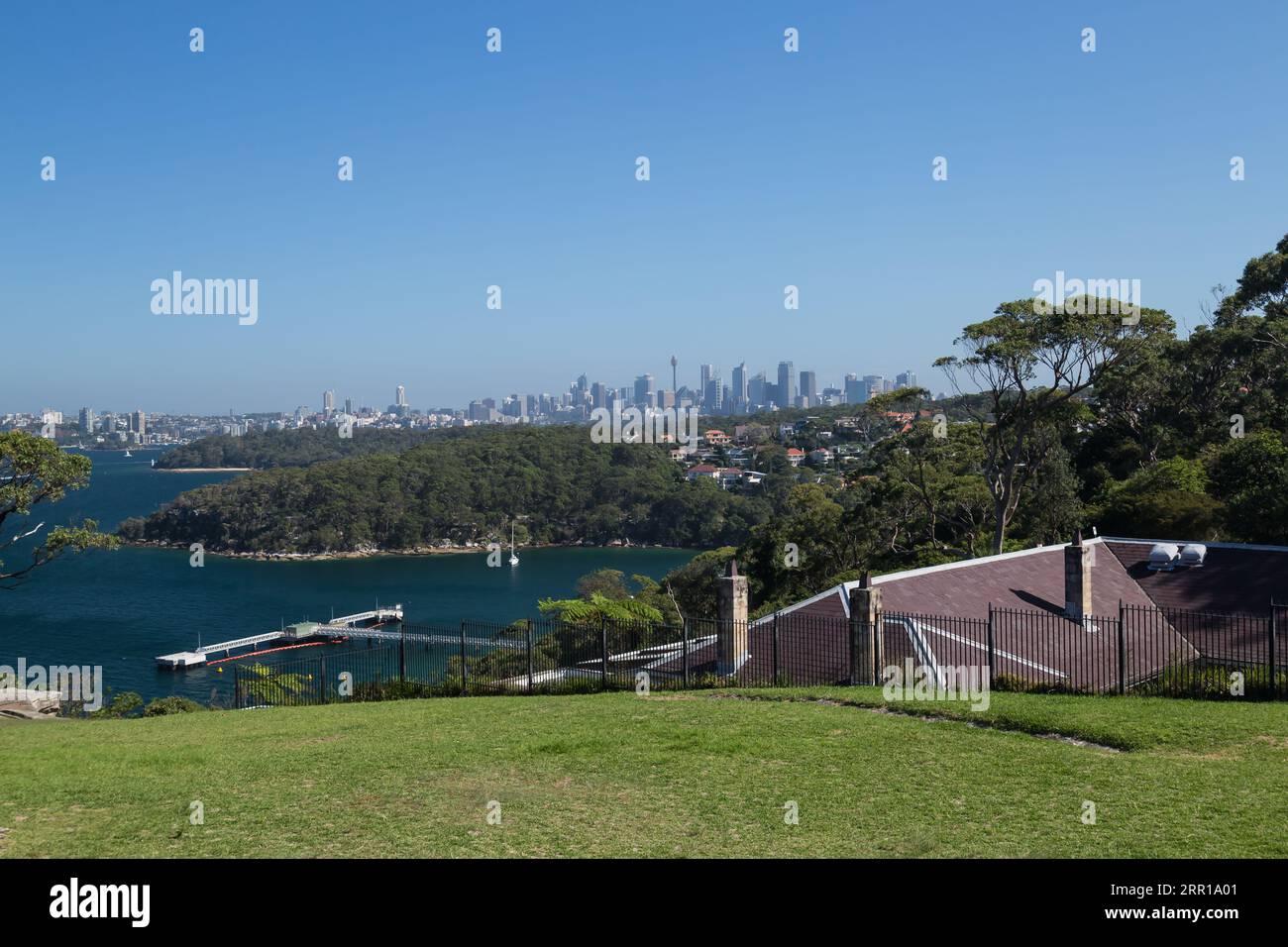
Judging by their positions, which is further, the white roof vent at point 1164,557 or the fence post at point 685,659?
the white roof vent at point 1164,557

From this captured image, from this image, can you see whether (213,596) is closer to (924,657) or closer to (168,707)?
(168,707)

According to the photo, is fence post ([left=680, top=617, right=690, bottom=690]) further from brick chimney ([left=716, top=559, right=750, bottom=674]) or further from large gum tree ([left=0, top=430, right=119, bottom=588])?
large gum tree ([left=0, top=430, right=119, bottom=588])

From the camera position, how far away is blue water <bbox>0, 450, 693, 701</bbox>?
58281 mm

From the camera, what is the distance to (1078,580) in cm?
2128

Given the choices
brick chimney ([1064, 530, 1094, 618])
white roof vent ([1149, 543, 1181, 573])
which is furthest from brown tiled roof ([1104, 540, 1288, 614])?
brick chimney ([1064, 530, 1094, 618])

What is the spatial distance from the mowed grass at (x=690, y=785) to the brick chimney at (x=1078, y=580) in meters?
7.82

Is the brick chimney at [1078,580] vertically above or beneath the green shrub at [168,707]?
above

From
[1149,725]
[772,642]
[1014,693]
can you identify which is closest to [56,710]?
[772,642]

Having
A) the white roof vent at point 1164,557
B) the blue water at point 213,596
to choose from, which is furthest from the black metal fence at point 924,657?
the blue water at point 213,596

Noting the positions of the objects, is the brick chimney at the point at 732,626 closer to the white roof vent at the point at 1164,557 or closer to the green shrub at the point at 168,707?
the white roof vent at the point at 1164,557

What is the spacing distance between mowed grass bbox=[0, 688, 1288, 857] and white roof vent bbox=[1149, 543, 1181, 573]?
38.6 ft

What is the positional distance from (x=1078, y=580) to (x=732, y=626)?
760 centimetres

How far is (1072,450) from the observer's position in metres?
50.8

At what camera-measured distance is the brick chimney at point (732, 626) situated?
18.8 m
